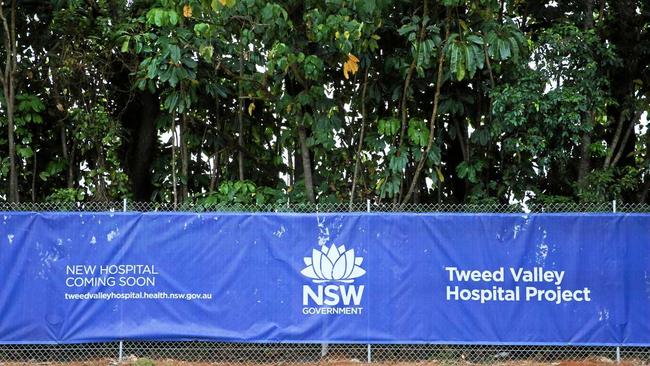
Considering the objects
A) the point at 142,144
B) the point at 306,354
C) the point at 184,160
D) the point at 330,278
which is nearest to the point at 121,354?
the point at 306,354

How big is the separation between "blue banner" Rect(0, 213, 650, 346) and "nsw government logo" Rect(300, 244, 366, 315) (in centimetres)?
1

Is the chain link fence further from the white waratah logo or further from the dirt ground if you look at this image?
the white waratah logo

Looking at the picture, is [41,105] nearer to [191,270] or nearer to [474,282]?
[191,270]

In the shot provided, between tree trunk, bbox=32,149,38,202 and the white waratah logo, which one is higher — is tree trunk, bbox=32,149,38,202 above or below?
above

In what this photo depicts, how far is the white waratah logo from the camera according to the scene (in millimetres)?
10023

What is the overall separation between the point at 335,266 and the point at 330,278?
0.17 m

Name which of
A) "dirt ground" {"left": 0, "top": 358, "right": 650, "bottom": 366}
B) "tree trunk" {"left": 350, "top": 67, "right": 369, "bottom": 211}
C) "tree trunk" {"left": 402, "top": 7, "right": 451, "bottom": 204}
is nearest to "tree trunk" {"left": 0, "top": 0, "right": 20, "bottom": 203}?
"dirt ground" {"left": 0, "top": 358, "right": 650, "bottom": 366}

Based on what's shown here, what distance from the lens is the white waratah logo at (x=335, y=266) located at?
10023 millimetres

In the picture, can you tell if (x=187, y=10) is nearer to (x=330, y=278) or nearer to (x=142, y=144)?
(x=330, y=278)

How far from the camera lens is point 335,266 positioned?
395 inches

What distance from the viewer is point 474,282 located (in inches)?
394

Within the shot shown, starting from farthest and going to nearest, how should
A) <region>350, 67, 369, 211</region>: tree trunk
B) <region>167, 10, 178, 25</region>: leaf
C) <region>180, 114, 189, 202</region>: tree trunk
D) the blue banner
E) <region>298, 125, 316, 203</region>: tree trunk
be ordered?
<region>180, 114, 189, 202</region>: tree trunk → <region>298, 125, 316, 203</region>: tree trunk → <region>350, 67, 369, 211</region>: tree trunk → <region>167, 10, 178, 25</region>: leaf → the blue banner

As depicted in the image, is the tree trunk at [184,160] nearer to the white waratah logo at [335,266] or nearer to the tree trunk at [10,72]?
the tree trunk at [10,72]

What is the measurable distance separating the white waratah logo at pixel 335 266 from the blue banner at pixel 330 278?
1cm
